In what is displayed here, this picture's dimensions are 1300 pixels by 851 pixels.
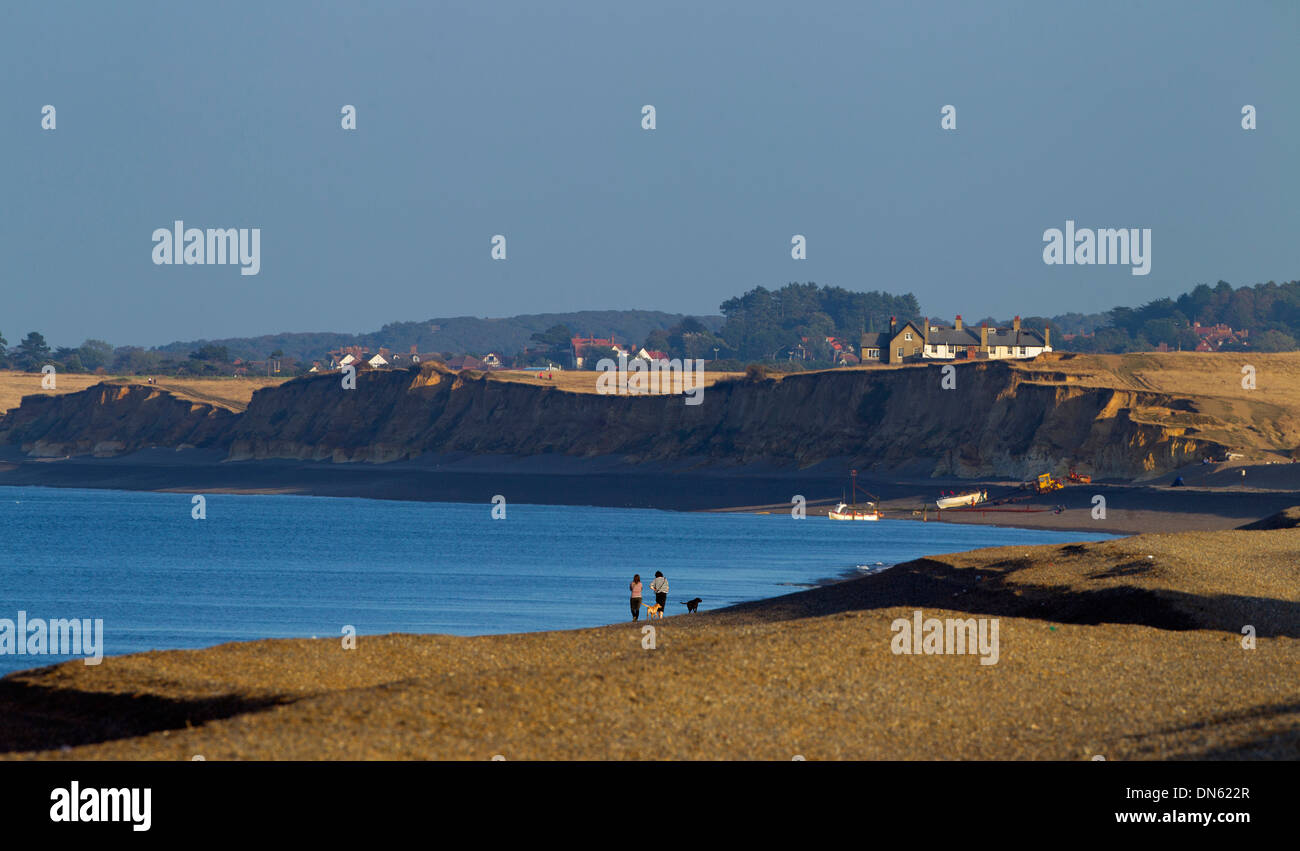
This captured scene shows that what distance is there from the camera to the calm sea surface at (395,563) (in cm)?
3938

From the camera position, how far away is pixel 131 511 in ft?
330

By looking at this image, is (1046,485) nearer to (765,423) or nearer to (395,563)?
(765,423)

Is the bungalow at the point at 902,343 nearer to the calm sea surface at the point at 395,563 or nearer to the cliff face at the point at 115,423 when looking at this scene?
the calm sea surface at the point at 395,563

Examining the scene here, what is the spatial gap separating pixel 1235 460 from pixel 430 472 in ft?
214

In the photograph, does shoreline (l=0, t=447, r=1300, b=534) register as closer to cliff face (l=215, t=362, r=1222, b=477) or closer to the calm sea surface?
cliff face (l=215, t=362, r=1222, b=477)

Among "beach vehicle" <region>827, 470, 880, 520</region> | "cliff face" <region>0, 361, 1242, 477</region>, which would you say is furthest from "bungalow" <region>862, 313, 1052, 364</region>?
"beach vehicle" <region>827, 470, 880, 520</region>

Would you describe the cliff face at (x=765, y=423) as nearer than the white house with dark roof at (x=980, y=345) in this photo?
Yes

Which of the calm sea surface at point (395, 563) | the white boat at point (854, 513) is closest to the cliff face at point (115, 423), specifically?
the calm sea surface at point (395, 563)

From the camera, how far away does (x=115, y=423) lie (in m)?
148

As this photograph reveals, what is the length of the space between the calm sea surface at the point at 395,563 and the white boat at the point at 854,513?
1305 millimetres

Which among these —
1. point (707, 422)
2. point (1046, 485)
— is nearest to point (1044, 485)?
point (1046, 485)

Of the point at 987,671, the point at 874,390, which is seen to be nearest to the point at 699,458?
the point at 874,390

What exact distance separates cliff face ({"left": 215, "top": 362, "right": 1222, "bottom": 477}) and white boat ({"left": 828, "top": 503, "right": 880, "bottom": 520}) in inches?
458
